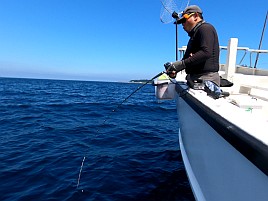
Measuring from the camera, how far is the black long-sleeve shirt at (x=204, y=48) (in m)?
2.93

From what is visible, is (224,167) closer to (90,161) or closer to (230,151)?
(230,151)

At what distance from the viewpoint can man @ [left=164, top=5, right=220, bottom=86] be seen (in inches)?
116

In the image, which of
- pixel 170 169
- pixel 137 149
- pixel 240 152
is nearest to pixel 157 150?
pixel 137 149

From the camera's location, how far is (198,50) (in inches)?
122

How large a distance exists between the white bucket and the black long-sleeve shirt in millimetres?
1580

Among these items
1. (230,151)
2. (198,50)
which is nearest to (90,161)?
(198,50)

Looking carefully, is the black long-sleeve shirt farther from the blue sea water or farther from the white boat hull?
the blue sea water

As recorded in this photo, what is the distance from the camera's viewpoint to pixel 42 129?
7.12m

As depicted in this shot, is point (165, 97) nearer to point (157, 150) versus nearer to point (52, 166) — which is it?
point (157, 150)

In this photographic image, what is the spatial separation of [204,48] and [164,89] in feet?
6.58

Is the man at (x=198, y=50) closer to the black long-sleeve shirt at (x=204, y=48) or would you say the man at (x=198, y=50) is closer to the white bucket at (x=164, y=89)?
the black long-sleeve shirt at (x=204, y=48)

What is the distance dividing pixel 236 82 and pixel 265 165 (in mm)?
3464

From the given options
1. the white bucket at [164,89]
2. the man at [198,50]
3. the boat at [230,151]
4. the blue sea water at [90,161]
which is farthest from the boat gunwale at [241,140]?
the white bucket at [164,89]

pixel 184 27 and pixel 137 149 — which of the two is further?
pixel 137 149
